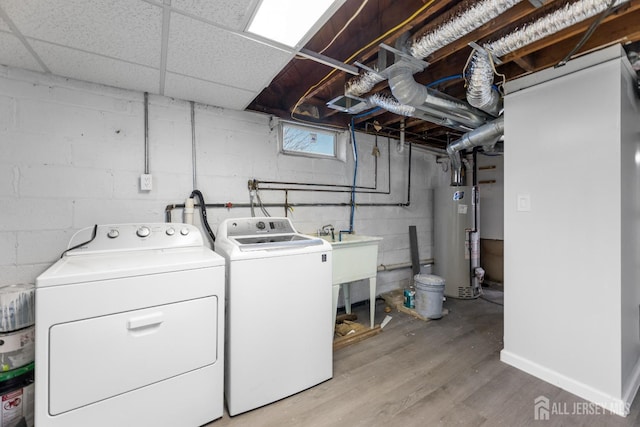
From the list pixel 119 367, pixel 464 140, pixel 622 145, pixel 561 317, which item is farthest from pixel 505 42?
pixel 119 367

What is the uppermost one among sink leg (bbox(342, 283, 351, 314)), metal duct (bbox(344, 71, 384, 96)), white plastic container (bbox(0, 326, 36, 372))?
metal duct (bbox(344, 71, 384, 96))

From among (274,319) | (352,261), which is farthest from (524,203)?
(274,319)

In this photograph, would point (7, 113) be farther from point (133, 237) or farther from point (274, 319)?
point (274, 319)

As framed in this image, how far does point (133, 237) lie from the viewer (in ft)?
5.75

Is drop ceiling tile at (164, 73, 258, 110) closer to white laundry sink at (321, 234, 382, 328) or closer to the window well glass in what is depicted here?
the window well glass

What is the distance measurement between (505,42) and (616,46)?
63 centimetres

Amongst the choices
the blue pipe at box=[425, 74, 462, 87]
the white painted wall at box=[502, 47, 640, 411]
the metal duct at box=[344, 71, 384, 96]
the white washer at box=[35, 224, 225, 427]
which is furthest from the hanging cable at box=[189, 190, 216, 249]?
the white painted wall at box=[502, 47, 640, 411]

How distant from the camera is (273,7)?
125 centimetres

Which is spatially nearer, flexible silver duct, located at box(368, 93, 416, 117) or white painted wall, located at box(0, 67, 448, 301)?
white painted wall, located at box(0, 67, 448, 301)

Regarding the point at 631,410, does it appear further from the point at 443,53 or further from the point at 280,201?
the point at 280,201

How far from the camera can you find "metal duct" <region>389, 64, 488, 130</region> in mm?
1883

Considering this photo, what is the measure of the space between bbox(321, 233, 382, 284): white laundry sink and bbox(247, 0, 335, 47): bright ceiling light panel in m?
1.60

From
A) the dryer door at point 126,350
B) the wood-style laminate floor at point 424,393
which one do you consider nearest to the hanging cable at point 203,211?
the dryer door at point 126,350

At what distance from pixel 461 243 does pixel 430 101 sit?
2.17 meters
